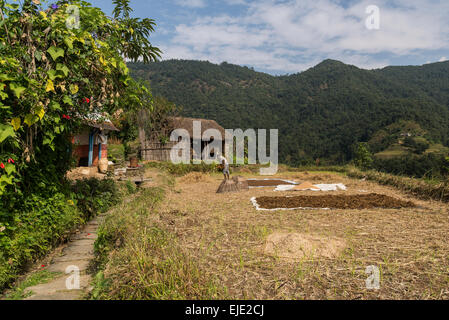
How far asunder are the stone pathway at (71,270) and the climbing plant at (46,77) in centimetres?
132

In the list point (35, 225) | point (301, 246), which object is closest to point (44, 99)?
point (35, 225)

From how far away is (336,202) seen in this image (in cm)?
793

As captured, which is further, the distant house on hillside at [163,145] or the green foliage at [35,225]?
the distant house on hillside at [163,145]

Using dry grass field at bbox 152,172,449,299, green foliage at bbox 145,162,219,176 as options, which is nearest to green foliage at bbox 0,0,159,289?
dry grass field at bbox 152,172,449,299

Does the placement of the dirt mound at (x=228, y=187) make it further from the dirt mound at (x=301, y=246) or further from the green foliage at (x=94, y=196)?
the dirt mound at (x=301, y=246)

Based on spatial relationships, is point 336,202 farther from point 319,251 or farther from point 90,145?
point 90,145

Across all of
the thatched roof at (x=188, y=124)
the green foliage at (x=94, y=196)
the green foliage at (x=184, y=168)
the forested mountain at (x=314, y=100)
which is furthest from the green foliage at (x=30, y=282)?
the forested mountain at (x=314, y=100)

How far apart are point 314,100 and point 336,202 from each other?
342ft

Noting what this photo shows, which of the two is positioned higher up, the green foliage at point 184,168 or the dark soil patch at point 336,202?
the green foliage at point 184,168

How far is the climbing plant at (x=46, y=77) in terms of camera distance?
3.58 m

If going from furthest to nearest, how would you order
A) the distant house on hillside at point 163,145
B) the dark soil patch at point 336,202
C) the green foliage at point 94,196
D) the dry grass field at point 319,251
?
the distant house on hillside at point 163,145 → the dark soil patch at point 336,202 → the green foliage at point 94,196 → the dry grass field at point 319,251

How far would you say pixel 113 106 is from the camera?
5652 millimetres

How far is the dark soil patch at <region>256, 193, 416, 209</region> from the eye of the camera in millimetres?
7457
